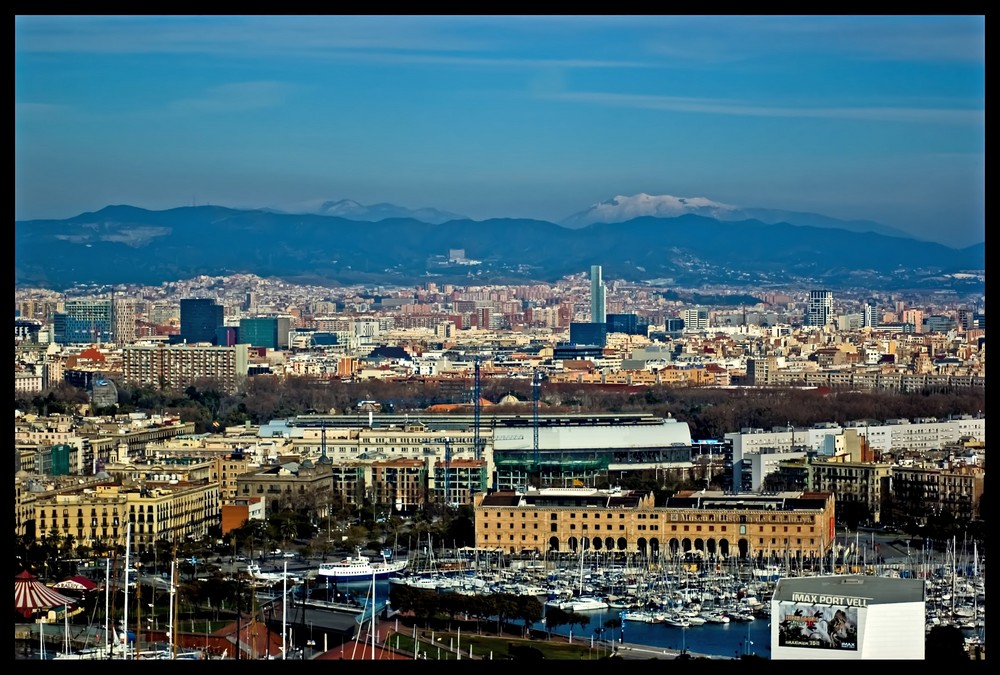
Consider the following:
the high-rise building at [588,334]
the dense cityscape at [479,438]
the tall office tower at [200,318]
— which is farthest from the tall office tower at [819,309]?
the tall office tower at [200,318]

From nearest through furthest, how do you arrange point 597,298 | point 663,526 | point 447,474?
point 663,526 → point 447,474 → point 597,298

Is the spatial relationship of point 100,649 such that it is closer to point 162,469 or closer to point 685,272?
point 162,469

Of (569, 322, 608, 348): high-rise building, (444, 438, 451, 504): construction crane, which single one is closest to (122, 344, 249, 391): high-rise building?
(569, 322, 608, 348): high-rise building

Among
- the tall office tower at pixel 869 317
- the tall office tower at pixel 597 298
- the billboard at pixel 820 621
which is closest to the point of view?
the billboard at pixel 820 621

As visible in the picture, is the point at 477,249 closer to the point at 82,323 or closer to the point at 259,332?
the point at 259,332

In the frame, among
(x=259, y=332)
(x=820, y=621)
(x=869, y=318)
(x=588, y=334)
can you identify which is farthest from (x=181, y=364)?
(x=820, y=621)

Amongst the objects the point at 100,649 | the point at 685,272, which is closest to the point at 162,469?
the point at 100,649

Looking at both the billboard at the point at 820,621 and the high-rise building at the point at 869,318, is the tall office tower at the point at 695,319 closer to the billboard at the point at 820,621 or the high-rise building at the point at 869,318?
the high-rise building at the point at 869,318
